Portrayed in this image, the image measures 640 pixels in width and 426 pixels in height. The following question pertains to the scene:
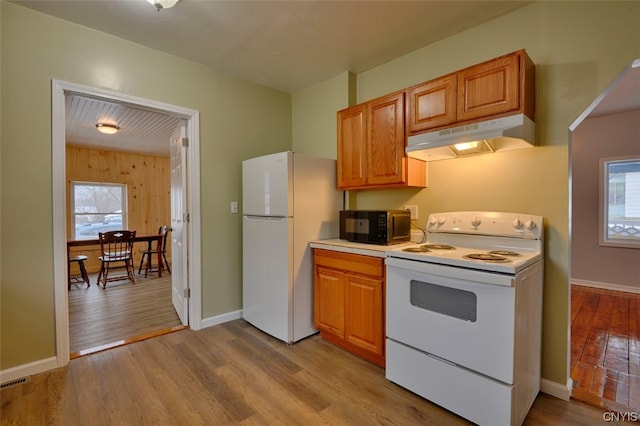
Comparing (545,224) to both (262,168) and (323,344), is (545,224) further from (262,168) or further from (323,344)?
(262,168)

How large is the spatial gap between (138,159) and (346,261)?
5923 mm

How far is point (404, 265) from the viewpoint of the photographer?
1.86m

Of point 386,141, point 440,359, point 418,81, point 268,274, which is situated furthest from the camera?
point 268,274

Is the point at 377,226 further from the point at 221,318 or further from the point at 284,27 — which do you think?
the point at 221,318

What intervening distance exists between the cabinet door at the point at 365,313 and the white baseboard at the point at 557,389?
1018mm

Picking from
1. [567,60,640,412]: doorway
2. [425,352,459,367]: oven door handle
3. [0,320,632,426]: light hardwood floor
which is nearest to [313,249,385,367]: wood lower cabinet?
[0,320,632,426]: light hardwood floor

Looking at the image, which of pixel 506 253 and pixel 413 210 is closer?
pixel 506 253

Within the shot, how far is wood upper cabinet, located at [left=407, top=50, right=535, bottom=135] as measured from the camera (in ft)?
5.80

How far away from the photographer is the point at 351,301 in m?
2.31

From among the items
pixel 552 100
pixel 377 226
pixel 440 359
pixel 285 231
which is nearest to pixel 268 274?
pixel 285 231

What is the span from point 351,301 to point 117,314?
8.86 ft

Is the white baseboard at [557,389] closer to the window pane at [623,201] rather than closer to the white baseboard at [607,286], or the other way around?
the white baseboard at [607,286]

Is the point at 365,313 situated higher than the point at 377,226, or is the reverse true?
the point at 377,226

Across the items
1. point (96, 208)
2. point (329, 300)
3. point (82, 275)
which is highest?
point (96, 208)
